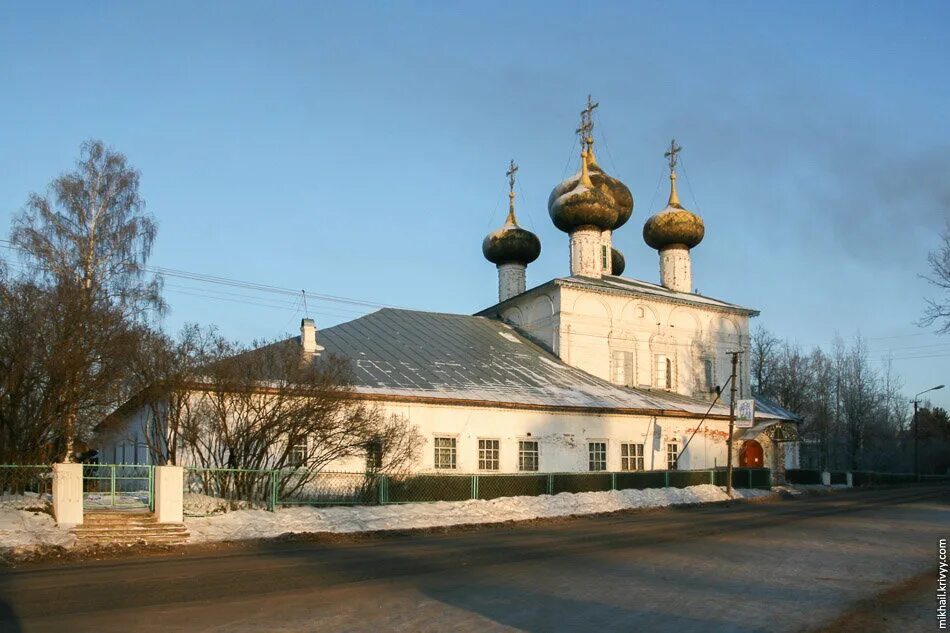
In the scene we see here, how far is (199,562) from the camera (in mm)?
13250

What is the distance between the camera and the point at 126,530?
15656 millimetres

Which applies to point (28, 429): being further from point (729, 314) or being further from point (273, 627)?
point (729, 314)

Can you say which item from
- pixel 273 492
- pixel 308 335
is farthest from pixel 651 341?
pixel 273 492

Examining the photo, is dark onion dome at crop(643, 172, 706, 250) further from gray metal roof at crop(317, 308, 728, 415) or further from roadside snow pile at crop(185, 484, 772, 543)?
roadside snow pile at crop(185, 484, 772, 543)

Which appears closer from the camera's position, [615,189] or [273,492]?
[273,492]

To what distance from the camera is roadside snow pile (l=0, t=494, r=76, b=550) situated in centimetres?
1405

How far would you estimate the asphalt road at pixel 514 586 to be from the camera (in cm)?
874

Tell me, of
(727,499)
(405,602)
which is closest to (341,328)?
(727,499)

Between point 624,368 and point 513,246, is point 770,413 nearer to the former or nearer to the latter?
point 624,368

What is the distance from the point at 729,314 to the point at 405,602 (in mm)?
31259

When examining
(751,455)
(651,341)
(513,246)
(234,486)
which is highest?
(513,246)

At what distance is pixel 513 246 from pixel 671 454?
1212 centimetres

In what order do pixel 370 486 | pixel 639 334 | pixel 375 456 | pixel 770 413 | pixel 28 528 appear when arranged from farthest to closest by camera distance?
pixel 770 413 → pixel 639 334 → pixel 375 456 → pixel 370 486 → pixel 28 528

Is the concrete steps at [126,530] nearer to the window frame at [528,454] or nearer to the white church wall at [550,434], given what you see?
the white church wall at [550,434]
